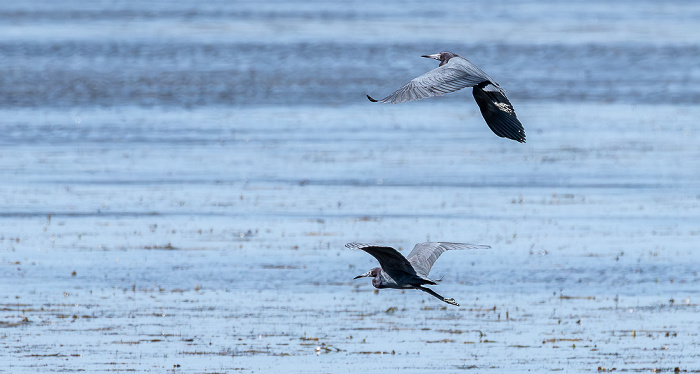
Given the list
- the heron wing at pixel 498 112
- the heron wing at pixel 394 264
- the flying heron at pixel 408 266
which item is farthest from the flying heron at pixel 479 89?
the heron wing at pixel 394 264

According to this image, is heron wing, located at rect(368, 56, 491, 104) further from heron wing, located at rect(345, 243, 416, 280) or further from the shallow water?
the shallow water

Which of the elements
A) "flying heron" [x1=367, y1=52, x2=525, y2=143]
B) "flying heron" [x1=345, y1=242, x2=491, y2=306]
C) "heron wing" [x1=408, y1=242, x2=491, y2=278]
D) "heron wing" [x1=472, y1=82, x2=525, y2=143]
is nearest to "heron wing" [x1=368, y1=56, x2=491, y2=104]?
"flying heron" [x1=367, y1=52, x2=525, y2=143]

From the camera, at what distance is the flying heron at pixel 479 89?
8.61 metres

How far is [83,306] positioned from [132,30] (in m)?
34.2

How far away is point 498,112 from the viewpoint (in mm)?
9039

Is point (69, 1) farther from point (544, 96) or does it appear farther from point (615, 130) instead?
point (615, 130)

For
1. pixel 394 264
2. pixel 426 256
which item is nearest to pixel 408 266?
pixel 394 264

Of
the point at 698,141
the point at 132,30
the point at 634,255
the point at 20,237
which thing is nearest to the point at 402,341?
the point at 634,255

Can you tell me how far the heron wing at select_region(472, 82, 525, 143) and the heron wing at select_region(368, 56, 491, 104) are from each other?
0.11m

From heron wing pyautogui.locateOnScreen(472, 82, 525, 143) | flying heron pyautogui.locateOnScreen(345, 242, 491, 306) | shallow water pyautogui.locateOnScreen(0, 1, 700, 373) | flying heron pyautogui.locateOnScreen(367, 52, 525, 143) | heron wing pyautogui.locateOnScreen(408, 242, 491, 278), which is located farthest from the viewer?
shallow water pyautogui.locateOnScreen(0, 1, 700, 373)

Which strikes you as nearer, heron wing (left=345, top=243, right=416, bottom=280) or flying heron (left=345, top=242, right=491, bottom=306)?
heron wing (left=345, top=243, right=416, bottom=280)

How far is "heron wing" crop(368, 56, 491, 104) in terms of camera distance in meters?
8.37

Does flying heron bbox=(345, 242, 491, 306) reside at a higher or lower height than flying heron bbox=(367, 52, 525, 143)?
lower

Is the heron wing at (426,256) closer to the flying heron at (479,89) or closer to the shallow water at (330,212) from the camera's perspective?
the flying heron at (479,89)
